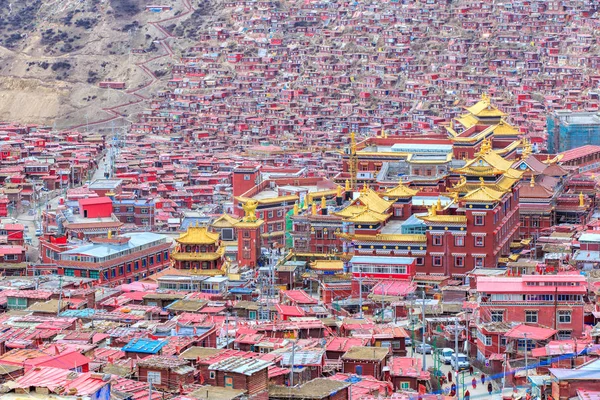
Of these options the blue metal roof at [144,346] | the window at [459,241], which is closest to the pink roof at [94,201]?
the window at [459,241]

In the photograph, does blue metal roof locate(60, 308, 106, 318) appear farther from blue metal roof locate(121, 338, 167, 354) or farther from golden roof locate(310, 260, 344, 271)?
golden roof locate(310, 260, 344, 271)

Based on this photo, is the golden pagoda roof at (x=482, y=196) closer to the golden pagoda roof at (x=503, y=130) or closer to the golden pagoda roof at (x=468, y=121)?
the golden pagoda roof at (x=503, y=130)

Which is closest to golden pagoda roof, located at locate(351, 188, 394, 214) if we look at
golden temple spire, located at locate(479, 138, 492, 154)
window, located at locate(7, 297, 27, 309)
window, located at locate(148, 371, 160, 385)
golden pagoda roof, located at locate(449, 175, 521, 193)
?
golden pagoda roof, located at locate(449, 175, 521, 193)

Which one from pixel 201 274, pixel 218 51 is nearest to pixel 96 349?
pixel 201 274

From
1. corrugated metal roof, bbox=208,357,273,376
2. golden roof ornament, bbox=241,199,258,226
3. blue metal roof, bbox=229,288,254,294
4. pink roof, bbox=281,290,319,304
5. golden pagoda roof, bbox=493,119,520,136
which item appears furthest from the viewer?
golden pagoda roof, bbox=493,119,520,136

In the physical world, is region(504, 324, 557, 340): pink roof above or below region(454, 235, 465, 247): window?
below
